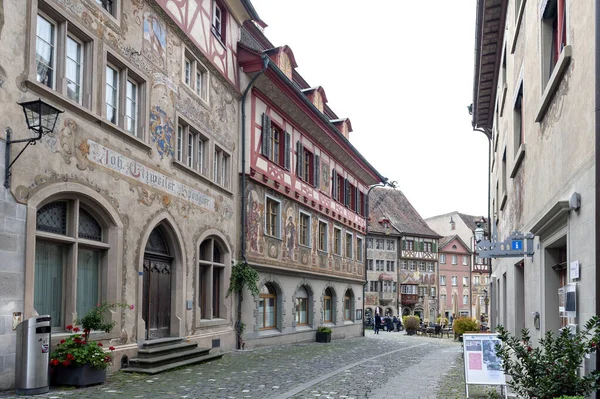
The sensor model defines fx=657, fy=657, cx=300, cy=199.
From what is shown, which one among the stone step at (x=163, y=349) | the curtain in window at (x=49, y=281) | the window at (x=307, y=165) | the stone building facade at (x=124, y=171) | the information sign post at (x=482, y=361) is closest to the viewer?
the information sign post at (x=482, y=361)

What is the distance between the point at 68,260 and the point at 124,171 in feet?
7.45

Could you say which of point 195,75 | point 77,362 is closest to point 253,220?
point 195,75

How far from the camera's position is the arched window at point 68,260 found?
10281 millimetres

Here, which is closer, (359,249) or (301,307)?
(301,307)

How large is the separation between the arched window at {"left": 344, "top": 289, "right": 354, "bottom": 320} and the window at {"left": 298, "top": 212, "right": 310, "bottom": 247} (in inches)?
274

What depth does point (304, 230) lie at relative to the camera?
966 inches

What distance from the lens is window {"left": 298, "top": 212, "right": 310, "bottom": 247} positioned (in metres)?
24.0

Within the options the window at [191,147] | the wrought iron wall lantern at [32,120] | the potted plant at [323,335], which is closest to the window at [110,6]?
the window at [191,147]

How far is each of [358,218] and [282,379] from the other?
2155 cm

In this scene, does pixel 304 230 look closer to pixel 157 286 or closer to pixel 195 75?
pixel 195 75

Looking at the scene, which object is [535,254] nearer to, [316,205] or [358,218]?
[316,205]

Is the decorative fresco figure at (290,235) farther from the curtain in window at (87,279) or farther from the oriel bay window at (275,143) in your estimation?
the curtain in window at (87,279)

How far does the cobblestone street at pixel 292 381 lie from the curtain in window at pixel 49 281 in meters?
1.39

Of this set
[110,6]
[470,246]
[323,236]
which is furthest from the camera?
[470,246]
